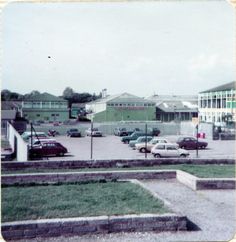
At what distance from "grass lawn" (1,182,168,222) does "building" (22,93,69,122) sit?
Result: 49.8 metres

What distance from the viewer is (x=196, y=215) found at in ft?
29.7

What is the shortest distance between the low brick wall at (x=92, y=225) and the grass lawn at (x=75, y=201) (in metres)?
0.46

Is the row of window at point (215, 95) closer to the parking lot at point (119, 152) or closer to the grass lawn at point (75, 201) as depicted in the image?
the parking lot at point (119, 152)

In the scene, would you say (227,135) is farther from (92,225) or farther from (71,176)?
(92,225)

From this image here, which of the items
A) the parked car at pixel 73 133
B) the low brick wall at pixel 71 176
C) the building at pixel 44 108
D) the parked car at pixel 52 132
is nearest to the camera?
the low brick wall at pixel 71 176

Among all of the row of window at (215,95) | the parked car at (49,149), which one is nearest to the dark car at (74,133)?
the row of window at (215,95)

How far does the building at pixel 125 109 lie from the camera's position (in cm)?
5884

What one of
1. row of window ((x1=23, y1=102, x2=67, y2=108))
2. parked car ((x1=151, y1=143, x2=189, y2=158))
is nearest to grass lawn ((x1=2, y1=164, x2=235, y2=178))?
parked car ((x1=151, y1=143, x2=189, y2=158))

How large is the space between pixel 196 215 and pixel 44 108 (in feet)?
180

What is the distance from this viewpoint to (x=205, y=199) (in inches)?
422

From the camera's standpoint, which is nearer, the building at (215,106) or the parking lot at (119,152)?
the parking lot at (119,152)

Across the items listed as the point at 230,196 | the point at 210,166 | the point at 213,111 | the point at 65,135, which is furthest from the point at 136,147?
the point at 213,111

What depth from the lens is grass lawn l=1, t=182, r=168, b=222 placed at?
8.16 meters

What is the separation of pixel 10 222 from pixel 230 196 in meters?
6.81
